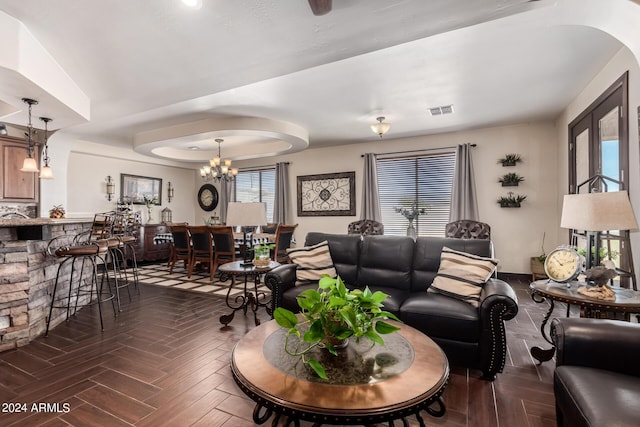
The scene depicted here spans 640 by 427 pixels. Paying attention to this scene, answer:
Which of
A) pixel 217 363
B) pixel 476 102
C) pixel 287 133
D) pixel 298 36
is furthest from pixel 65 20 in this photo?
pixel 476 102

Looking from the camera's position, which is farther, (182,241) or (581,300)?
(182,241)

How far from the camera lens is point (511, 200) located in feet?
16.2

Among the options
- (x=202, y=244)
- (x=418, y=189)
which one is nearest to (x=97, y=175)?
(x=202, y=244)

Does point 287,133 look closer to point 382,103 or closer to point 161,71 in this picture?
point 382,103

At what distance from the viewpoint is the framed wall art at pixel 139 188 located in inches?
267

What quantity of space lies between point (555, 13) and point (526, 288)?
3.76 m

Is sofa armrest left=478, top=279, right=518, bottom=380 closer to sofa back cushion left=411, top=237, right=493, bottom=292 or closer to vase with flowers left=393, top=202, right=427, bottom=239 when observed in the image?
sofa back cushion left=411, top=237, right=493, bottom=292

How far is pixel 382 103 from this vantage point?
4.02m

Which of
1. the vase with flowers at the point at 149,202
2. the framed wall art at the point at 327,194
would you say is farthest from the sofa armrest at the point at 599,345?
the vase with flowers at the point at 149,202

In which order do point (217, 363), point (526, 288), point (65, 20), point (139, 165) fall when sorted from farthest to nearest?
1. point (139, 165)
2. point (526, 288)
3. point (217, 363)
4. point (65, 20)

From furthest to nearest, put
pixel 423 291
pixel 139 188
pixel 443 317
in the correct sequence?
1. pixel 139 188
2. pixel 423 291
3. pixel 443 317

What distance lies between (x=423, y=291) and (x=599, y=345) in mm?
1469

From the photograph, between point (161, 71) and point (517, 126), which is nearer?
point (161, 71)

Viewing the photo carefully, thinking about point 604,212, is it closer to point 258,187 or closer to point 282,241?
point 282,241
